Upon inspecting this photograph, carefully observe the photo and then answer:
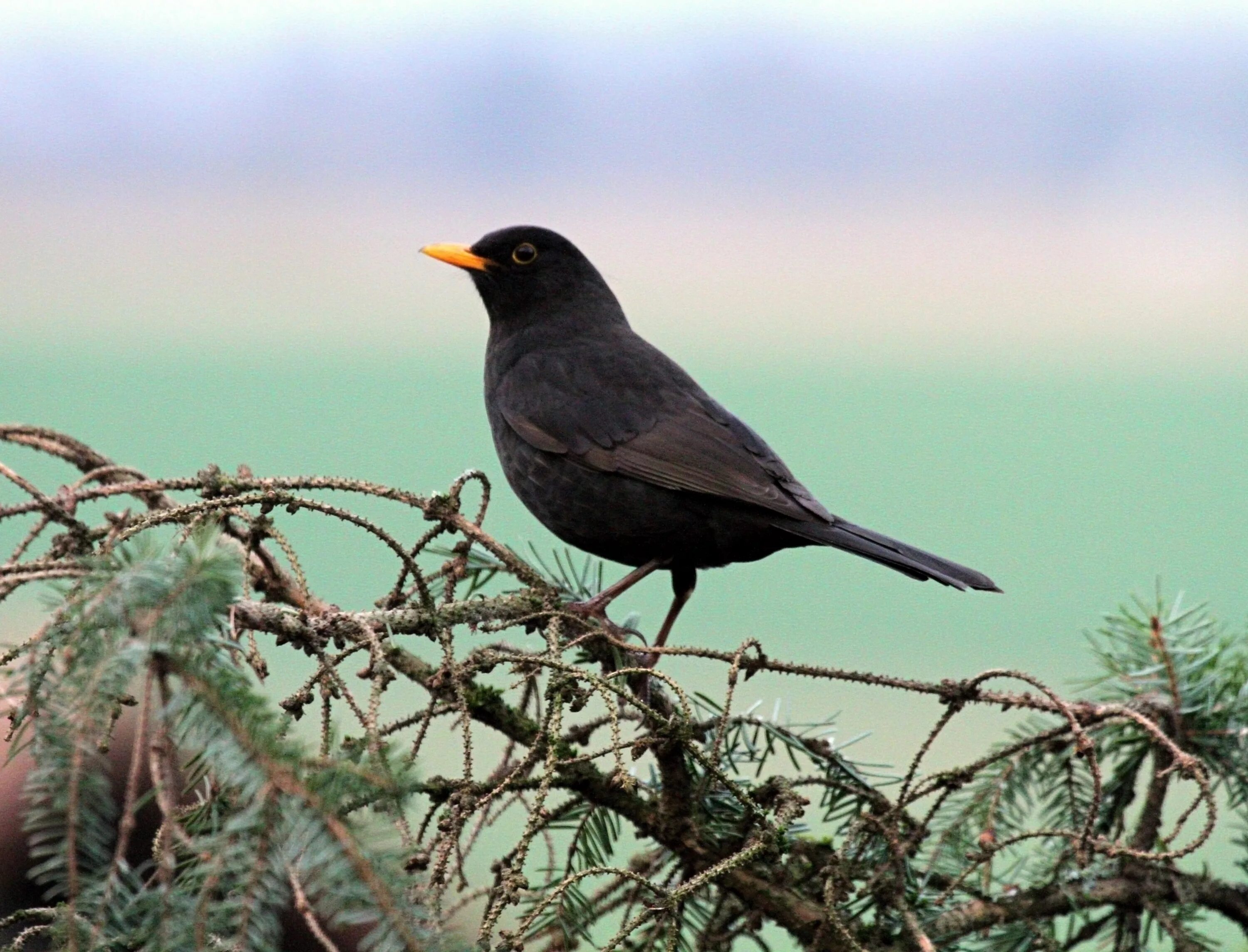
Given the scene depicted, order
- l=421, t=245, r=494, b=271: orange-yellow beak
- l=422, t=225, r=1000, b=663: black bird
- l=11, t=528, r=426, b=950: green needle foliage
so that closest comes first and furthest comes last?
l=11, t=528, r=426, b=950: green needle foliage, l=422, t=225, r=1000, b=663: black bird, l=421, t=245, r=494, b=271: orange-yellow beak

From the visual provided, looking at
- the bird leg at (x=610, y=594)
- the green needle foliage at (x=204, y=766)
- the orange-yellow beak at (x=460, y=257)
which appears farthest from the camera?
the orange-yellow beak at (x=460, y=257)

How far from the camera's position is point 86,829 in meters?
1.04

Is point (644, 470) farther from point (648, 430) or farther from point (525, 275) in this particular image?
point (525, 275)

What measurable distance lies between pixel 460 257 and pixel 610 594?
5.07 ft

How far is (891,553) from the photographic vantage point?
2.78 m

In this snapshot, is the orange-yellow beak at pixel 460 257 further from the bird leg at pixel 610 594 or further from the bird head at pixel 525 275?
the bird leg at pixel 610 594

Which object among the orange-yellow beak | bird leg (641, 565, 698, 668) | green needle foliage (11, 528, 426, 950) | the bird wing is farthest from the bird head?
green needle foliage (11, 528, 426, 950)

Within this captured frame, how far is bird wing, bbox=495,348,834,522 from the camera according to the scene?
10.3ft

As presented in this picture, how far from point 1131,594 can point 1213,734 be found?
28cm

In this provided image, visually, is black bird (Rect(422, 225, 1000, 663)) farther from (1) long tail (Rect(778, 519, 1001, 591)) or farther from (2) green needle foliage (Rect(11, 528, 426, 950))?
(2) green needle foliage (Rect(11, 528, 426, 950))

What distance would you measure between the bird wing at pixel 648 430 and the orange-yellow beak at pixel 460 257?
47 cm

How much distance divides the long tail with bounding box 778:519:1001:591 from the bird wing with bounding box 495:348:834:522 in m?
0.05

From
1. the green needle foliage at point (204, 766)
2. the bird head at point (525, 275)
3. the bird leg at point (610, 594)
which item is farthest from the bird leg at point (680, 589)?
the green needle foliage at point (204, 766)

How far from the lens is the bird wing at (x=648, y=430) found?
3.13m
